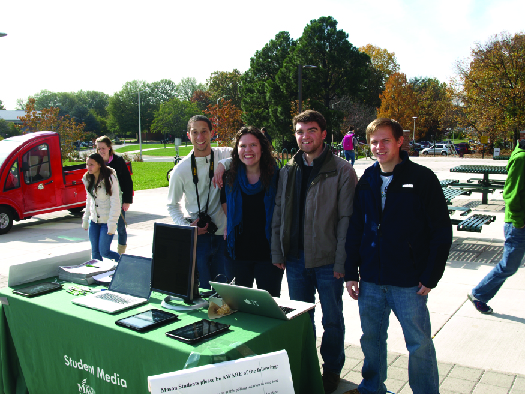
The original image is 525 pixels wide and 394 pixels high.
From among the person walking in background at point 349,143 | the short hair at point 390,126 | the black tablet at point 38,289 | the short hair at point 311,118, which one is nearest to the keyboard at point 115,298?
the black tablet at point 38,289

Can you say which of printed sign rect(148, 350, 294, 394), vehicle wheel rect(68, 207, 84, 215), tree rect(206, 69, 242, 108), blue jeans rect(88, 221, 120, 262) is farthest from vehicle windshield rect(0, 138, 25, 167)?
tree rect(206, 69, 242, 108)

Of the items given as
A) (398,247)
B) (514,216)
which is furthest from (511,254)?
(398,247)

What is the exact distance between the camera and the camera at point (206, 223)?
4.09 meters

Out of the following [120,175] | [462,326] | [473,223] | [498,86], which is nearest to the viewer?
[462,326]

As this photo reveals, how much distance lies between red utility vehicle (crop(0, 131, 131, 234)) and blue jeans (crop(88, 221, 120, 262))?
17.4 ft

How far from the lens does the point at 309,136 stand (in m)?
3.46

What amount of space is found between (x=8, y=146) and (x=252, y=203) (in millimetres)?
9657

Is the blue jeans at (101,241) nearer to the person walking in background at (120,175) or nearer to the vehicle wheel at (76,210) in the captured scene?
the person walking in background at (120,175)

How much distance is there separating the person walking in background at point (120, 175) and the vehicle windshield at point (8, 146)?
478 cm

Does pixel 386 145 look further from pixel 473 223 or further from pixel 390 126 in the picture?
pixel 473 223

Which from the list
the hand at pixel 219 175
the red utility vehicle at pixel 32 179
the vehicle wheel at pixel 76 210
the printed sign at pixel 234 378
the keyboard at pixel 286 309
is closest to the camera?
the printed sign at pixel 234 378

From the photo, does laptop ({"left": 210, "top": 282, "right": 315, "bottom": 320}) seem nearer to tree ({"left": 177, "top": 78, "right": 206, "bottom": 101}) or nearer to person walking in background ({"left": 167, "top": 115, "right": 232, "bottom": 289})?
person walking in background ({"left": 167, "top": 115, "right": 232, "bottom": 289})

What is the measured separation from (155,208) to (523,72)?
116 feet

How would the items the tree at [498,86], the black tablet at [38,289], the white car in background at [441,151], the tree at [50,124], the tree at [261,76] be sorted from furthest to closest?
the white car in background at [441,151]
the tree at [261,76]
the tree at [498,86]
the tree at [50,124]
the black tablet at [38,289]
